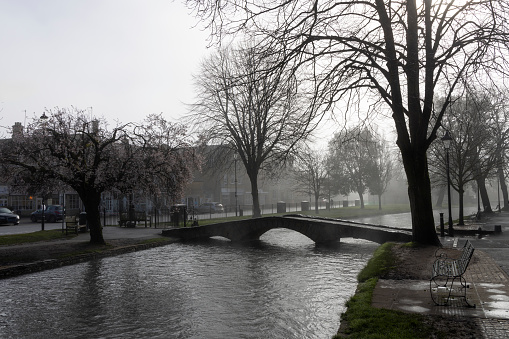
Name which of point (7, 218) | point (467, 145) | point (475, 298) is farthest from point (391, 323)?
point (7, 218)

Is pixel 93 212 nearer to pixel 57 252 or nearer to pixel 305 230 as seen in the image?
pixel 57 252

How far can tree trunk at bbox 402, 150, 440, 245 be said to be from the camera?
1517 centimetres

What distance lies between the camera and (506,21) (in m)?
12.4

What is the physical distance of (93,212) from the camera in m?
20.3

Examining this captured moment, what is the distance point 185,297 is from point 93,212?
33.4ft

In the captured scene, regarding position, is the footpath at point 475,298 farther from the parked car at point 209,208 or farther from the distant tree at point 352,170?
the parked car at point 209,208

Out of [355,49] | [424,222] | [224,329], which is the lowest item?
[224,329]

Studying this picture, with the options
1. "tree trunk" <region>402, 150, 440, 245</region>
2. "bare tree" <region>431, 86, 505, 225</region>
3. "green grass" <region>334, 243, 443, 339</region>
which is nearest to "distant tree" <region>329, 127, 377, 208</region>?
"bare tree" <region>431, 86, 505, 225</region>

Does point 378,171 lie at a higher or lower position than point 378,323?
higher

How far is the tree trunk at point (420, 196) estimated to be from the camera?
15172 mm

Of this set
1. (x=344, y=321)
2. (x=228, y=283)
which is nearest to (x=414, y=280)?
(x=344, y=321)

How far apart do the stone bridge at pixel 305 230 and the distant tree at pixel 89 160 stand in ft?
17.2

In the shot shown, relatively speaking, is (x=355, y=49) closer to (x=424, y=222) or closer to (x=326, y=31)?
(x=326, y=31)

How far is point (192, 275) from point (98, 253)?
19.5 feet
